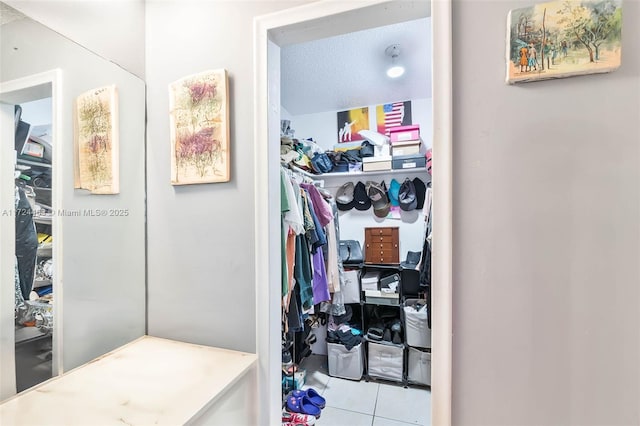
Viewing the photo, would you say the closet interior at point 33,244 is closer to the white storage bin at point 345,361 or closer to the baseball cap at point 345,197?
the white storage bin at point 345,361

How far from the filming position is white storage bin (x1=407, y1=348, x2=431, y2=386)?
7.01 ft

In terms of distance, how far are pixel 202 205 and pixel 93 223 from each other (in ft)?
1.25

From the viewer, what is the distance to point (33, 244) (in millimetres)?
832

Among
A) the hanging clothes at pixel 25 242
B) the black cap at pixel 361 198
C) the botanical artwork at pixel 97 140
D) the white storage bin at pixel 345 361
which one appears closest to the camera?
the hanging clothes at pixel 25 242

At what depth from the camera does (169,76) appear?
3.78 ft

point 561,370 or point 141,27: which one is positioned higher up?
point 141,27

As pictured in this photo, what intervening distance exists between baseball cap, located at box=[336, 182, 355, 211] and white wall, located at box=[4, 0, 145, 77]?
75.0 inches

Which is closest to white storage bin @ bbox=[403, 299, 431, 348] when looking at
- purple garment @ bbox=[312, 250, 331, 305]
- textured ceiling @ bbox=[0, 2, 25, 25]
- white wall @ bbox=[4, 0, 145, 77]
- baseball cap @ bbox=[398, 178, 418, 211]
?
purple garment @ bbox=[312, 250, 331, 305]

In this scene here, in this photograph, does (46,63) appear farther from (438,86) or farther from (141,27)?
(438,86)

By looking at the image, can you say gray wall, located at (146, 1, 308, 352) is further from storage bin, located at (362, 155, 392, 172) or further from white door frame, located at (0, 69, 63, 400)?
storage bin, located at (362, 155, 392, 172)

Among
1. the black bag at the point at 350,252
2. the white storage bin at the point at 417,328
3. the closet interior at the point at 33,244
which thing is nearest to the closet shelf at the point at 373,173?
the black bag at the point at 350,252

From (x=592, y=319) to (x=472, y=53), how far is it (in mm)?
796

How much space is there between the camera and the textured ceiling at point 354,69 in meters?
1.67

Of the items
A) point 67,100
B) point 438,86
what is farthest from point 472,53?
point 67,100
